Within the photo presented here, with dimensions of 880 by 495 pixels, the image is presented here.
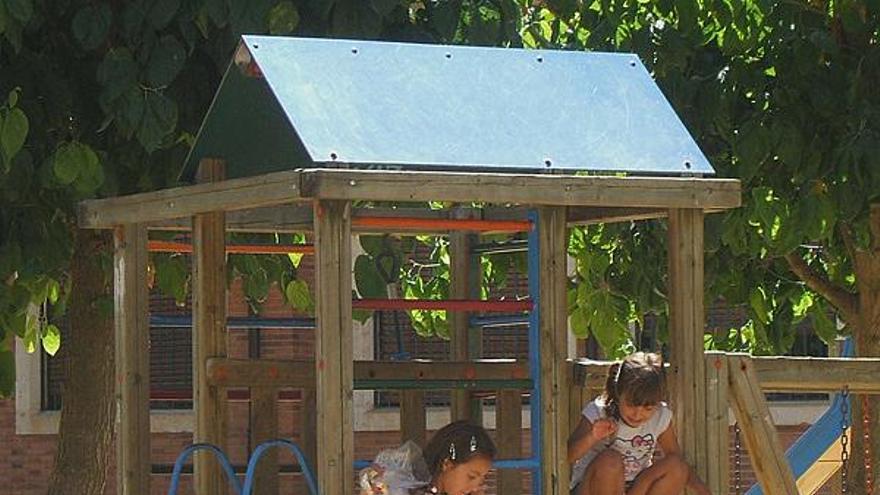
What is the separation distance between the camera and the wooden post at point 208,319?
798 cm

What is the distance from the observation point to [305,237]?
12172 millimetres

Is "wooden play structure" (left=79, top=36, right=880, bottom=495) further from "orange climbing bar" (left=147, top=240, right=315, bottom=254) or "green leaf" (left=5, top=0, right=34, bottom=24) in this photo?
"green leaf" (left=5, top=0, right=34, bottom=24)

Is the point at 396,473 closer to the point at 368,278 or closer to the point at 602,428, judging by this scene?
the point at 602,428

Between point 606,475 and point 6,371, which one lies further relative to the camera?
point 6,371

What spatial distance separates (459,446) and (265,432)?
74.1 inches

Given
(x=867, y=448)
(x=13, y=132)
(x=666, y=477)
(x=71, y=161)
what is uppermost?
(x=13, y=132)

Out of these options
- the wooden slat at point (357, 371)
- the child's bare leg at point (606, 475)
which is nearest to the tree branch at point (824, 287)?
the wooden slat at point (357, 371)

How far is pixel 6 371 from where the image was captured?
10.5m

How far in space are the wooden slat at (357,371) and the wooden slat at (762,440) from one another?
846mm

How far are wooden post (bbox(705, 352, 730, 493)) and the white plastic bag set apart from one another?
108cm

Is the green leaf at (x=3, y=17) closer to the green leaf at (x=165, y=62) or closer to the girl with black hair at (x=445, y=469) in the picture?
the green leaf at (x=165, y=62)

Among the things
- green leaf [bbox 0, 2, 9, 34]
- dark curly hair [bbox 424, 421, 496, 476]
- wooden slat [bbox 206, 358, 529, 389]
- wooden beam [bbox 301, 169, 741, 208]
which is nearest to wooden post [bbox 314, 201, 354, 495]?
wooden beam [bbox 301, 169, 741, 208]

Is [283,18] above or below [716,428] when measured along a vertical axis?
above

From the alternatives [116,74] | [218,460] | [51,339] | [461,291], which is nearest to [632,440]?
[218,460]
